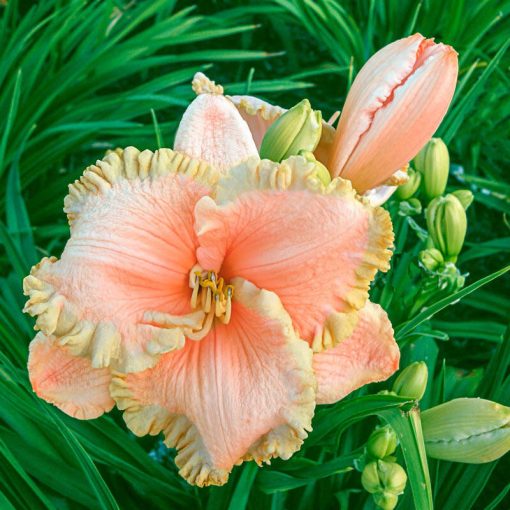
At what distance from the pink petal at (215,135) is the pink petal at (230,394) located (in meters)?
0.12

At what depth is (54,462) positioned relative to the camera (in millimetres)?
931

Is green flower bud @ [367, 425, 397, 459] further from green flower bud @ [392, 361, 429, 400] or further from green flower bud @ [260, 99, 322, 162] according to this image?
green flower bud @ [260, 99, 322, 162]

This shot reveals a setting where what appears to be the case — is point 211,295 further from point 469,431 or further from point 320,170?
point 469,431

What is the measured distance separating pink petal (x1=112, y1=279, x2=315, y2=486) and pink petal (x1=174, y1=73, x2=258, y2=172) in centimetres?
12

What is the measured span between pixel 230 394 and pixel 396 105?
0.99 feet

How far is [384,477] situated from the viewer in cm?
75

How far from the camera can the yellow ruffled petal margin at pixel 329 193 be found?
2.11ft

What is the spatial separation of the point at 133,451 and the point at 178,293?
0.33m

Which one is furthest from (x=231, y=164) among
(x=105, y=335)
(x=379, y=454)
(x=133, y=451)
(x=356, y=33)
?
(x=356, y=33)

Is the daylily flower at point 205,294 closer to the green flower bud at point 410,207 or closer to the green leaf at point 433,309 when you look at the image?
the green leaf at point 433,309

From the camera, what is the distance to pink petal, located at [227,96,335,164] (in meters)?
0.80

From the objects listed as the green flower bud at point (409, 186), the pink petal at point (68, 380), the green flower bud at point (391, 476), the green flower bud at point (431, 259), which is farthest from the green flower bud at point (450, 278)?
the pink petal at point (68, 380)

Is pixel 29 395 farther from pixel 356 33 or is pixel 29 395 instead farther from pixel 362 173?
pixel 356 33

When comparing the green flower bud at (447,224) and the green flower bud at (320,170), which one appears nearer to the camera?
the green flower bud at (320,170)
